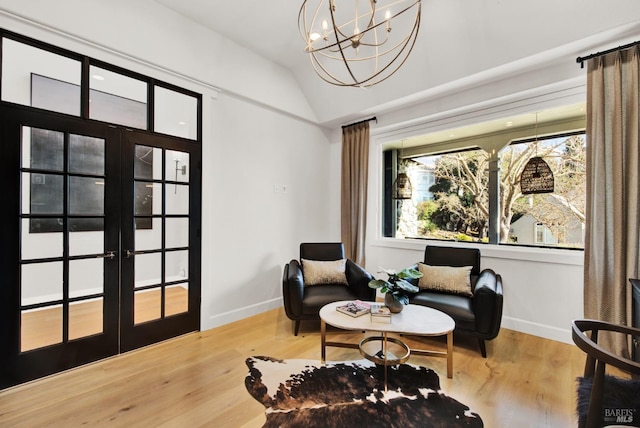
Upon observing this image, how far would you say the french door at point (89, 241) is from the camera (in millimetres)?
2150

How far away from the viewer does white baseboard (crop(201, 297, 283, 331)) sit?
3.26m

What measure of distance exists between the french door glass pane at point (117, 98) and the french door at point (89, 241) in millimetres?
124

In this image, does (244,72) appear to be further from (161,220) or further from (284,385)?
(284,385)

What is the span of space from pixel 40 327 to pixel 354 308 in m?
2.55

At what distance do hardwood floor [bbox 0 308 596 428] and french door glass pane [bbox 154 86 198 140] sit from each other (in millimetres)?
2201

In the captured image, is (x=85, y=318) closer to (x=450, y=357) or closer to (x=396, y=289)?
(x=396, y=289)

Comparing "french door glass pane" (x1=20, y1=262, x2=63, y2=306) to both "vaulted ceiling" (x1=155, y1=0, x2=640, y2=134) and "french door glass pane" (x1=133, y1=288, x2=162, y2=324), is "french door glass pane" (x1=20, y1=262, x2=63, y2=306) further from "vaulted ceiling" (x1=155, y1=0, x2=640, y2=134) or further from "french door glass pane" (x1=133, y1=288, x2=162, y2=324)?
"vaulted ceiling" (x1=155, y1=0, x2=640, y2=134)

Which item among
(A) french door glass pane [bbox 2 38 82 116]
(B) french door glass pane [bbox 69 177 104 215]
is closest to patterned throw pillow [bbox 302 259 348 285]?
(B) french door glass pane [bbox 69 177 104 215]

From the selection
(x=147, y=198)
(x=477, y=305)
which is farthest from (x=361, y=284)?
(x=147, y=198)

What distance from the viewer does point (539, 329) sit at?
119 inches

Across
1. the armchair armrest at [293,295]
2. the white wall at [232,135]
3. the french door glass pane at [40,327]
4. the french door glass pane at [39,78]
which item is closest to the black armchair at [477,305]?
the armchair armrest at [293,295]

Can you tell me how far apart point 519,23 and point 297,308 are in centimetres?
336

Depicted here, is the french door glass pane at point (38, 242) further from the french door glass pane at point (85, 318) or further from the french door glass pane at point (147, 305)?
the french door glass pane at point (147, 305)

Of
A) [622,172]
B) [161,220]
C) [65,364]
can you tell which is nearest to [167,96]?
[161,220]
